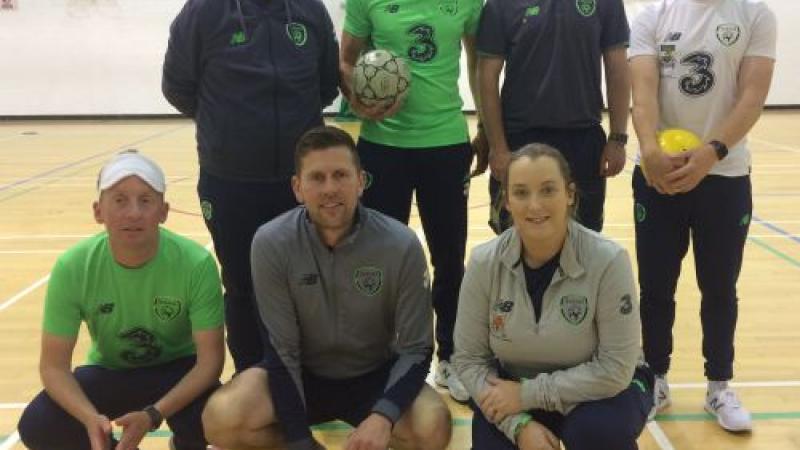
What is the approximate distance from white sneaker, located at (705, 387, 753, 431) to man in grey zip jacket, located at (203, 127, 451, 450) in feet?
3.62

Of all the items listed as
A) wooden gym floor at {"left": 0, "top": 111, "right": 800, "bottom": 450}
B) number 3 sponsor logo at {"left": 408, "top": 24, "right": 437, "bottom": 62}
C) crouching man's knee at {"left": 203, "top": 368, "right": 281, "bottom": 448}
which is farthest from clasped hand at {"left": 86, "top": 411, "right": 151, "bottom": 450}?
number 3 sponsor logo at {"left": 408, "top": 24, "right": 437, "bottom": 62}

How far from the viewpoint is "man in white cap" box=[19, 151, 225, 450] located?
2170mm

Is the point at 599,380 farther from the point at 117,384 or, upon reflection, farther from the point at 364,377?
the point at 117,384

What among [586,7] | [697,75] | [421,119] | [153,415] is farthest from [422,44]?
[153,415]

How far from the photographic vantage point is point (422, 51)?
2738 mm

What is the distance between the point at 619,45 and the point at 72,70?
13036mm

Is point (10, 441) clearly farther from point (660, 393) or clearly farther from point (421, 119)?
point (660, 393)

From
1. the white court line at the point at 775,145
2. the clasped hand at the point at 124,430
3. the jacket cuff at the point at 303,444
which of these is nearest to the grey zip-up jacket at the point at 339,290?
the jacket cuff at the point at 303,444

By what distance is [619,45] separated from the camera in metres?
2.73

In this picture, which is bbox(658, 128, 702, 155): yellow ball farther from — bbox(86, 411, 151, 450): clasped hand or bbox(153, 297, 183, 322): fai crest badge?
bbox(86, 411, 151, 450): clasped hand

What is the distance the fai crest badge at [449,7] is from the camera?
272 cm

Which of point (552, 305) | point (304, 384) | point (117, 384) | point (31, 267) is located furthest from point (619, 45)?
point (31, 267)

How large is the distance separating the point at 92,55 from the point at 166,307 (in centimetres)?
1281

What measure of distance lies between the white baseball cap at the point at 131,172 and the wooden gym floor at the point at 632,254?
91 cm
